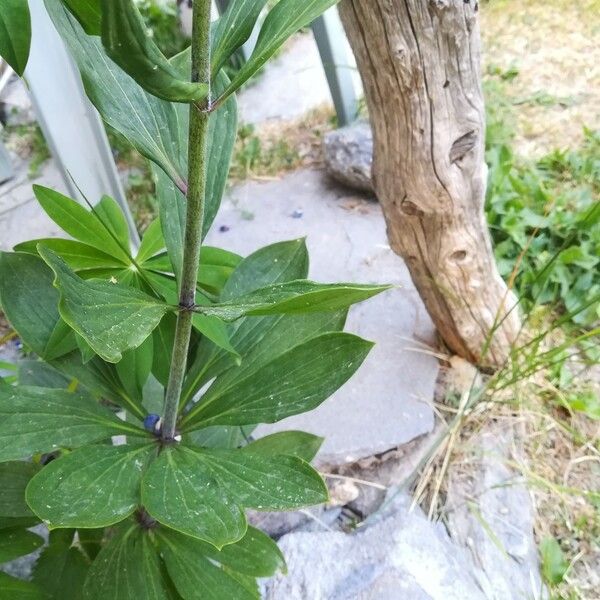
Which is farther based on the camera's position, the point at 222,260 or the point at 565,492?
the point at 565,492

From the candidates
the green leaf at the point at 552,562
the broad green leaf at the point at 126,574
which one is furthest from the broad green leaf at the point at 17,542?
the green leaf at the point at 552,562

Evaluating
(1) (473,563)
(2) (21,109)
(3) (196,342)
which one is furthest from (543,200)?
(2) (21,109)

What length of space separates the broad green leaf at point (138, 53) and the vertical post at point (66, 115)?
1173mm

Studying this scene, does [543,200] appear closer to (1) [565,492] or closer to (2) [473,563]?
(1) [565,492]

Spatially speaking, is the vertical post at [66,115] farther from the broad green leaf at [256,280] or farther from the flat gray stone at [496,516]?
the flat gray stone at [496,516]

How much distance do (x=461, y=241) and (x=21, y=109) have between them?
2.52 metres

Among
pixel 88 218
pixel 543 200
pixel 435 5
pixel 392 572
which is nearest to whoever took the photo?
pixel 88 218

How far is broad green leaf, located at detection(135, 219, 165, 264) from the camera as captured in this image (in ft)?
3.46

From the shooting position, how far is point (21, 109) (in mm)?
3150

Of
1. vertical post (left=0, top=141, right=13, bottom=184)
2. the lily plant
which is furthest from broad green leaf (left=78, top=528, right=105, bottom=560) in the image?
vertical post (left=0, top=141, right=13, bottom=184)

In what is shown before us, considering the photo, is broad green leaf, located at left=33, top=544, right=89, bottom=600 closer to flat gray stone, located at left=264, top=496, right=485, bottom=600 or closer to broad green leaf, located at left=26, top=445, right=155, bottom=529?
broad green leaf, located at left=26, top=445, right=155, bottom=529

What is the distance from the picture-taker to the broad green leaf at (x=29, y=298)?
0.88m

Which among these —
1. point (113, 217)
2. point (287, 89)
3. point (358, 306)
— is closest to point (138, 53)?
point (113, 217)

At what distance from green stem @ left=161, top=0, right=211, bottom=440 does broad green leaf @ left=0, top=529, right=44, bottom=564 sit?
25 centimetres
